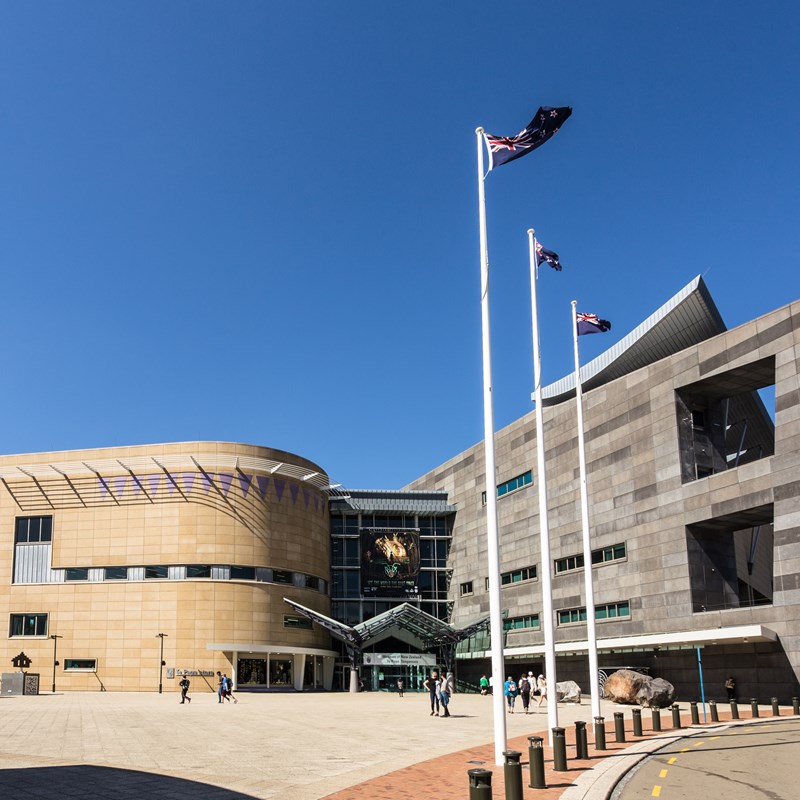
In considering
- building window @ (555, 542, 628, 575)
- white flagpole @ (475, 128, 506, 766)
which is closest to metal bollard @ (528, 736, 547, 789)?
white flagpole @ (475, 128, 506, 766)

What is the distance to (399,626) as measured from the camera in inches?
2872

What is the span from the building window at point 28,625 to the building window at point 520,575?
36912mm

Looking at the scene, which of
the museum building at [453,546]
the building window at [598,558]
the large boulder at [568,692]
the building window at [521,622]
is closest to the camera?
the museum building at [453,546]

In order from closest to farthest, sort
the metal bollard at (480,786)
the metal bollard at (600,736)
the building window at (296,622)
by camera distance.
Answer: the metal bollard at (480,786), the metal bollard at (600,736), the building window at (296,622)

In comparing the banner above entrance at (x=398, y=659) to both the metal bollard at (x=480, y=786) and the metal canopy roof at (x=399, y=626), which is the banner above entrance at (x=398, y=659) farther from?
the metal bollard at (x=480, y=786)

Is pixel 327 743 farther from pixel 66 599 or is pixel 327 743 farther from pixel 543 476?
pixel 66 599

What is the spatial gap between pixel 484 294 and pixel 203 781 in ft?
38.2

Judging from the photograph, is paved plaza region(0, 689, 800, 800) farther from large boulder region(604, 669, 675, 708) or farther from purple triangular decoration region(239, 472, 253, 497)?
purple triangular decoration region(239, 472, 253, 497)

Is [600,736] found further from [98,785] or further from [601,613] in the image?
[601,613]

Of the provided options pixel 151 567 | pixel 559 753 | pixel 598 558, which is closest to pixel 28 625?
pixel 151 567

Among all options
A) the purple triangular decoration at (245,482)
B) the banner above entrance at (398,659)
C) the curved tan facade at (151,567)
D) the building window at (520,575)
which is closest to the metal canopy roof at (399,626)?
the banner above entrance at (398,659)

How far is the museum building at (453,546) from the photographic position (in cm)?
4994

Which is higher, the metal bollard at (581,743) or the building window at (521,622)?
the building window at (521,622)

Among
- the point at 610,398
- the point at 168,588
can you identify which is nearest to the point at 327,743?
the point at 610,398
